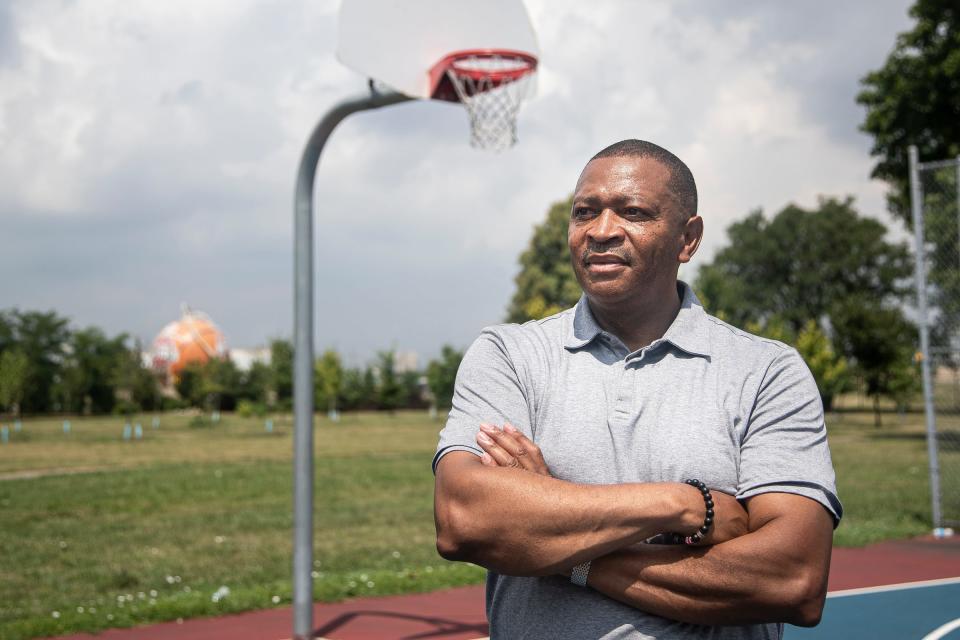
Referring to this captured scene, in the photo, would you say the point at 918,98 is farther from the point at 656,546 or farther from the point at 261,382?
the point at 261,382

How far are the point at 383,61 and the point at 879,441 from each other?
30.2 m

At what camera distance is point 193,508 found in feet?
50.8

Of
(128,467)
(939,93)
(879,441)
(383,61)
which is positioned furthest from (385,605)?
(879,441)

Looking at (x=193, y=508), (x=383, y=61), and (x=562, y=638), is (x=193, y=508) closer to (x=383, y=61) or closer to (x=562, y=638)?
(x=383, y=61)

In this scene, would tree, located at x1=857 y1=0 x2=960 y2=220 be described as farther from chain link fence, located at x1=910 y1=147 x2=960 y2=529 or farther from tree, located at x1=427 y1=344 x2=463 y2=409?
tree, located at x1=427 y1=344 x2=463 y2=409

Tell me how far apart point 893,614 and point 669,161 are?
22.3 feet

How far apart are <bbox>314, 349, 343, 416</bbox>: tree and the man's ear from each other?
5394 centimetres

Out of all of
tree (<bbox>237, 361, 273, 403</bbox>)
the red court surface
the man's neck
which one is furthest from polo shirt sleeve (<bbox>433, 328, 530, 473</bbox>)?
tree (<bbox>237, 361, 273, 403</bbox>)

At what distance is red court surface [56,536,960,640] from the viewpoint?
23.5ft

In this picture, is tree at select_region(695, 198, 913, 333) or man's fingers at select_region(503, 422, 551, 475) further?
tree at select_region(695, 198, 913, 333)

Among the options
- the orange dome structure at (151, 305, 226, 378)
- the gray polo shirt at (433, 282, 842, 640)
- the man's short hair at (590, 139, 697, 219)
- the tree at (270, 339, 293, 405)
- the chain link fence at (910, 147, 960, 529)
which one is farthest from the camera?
the orange dome structure at (151, 305, 226, 378)

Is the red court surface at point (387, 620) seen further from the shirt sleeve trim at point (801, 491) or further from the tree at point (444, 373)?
the tree at point (444, 373)

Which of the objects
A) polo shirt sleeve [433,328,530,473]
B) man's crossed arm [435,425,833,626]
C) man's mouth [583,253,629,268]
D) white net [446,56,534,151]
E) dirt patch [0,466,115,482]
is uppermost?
white net [446,56,534,151]

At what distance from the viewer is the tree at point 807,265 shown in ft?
201
